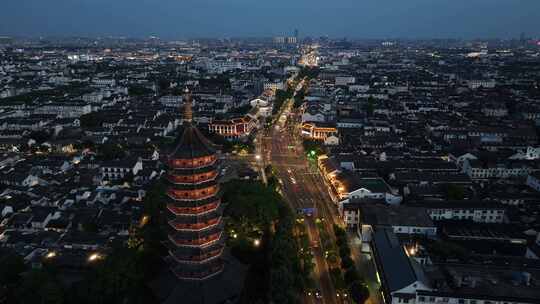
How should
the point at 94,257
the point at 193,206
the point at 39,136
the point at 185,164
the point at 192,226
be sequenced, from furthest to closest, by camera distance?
the point at 39,136, the point at 94,257, the point at 192,226, the point at 193,206, the point at 185,164

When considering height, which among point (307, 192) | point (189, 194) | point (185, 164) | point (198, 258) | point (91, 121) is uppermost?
point (185, 164)

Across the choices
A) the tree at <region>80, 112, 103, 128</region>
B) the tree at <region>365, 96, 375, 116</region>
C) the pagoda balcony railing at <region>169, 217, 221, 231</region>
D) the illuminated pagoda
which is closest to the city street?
the illuminated pagoda

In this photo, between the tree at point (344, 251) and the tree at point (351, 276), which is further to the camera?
the tree at point (344, 251)

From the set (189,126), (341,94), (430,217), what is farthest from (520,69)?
(189,126)

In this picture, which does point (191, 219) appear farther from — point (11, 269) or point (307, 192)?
point (307, 192)

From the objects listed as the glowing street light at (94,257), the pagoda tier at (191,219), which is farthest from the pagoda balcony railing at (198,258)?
the glowing street light at (94,257)

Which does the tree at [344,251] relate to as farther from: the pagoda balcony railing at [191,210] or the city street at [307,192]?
the pagoda balcony railing at [191,210]

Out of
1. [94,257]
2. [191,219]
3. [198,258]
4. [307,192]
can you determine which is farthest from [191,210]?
[307,192]
